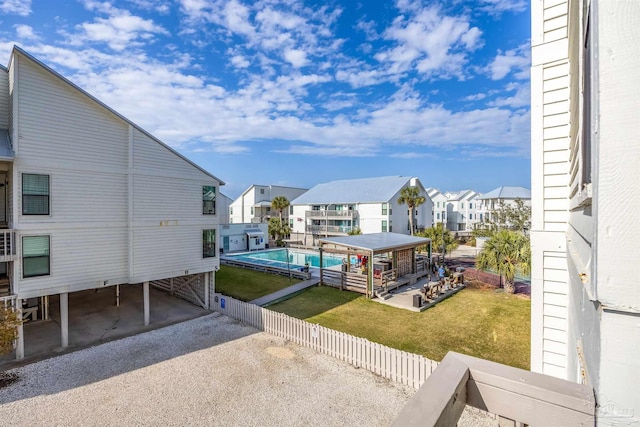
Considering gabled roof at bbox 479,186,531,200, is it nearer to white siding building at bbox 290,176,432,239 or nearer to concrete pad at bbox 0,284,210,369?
white siding building at bbox 290,176,432,239

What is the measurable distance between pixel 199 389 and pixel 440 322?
10565mm

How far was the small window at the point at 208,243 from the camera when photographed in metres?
17.1

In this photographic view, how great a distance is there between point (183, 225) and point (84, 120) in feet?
19.7

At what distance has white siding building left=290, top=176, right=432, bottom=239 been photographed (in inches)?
1705

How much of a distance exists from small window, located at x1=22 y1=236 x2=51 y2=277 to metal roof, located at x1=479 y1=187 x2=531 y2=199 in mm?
62973

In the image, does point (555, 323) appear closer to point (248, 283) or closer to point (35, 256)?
point (35, 256)

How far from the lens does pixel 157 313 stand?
16.6 metres

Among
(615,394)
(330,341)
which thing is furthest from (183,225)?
(615,394)

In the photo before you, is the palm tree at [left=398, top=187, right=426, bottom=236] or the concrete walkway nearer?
the concrete walkway

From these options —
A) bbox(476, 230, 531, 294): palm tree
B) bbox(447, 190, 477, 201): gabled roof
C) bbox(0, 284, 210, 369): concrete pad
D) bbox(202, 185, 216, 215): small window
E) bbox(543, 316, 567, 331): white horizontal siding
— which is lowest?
bbox(0, 284, 210, 369): concrete pad

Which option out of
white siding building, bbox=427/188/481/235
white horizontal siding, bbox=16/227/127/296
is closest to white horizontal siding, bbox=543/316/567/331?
white horizontal siding, bbox=16/227/127/296

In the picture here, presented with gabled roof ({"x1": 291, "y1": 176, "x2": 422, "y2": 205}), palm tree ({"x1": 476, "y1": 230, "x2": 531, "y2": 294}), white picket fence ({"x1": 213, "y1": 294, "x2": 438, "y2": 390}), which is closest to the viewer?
white picket fence ({"x1": 213, "y1": 294, "x2": 438, "y2": 390})

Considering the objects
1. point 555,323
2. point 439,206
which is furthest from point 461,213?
point 555,323

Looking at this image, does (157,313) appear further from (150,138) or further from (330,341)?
(330,341)
